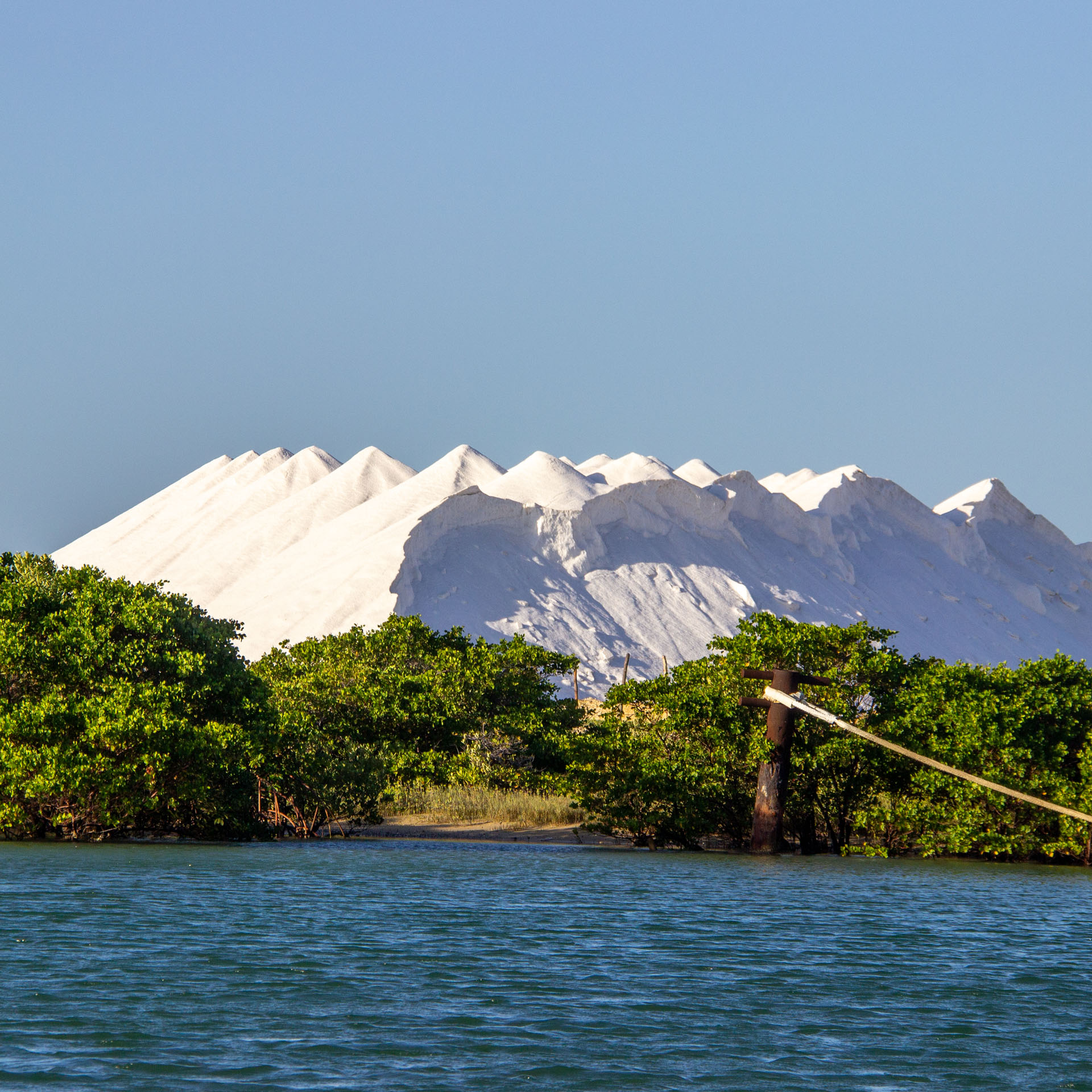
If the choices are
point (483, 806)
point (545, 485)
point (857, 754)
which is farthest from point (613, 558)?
point (857, 754)

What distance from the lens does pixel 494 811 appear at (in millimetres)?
31625

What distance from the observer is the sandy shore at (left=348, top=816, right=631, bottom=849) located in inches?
1161

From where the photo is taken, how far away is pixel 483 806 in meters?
31.8

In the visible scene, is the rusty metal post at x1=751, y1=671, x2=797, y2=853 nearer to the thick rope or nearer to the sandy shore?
the thick rope

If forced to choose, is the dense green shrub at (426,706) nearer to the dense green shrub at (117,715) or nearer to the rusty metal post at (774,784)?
the dense green shrub at (117,715)

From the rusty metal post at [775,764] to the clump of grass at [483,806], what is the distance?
5.94m

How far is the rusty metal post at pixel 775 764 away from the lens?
80.4 ft

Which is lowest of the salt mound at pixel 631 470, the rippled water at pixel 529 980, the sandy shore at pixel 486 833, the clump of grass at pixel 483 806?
the sandy shore at pixel 486 833

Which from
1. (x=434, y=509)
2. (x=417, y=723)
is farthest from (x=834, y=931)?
(x=434, y=509)

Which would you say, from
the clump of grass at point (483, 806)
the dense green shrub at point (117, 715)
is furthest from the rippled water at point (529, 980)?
the clump of grass at point (483, 806)

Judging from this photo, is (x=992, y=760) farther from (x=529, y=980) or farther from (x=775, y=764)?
(x=529, y=980)

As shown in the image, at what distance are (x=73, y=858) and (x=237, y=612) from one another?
52358 millimetres

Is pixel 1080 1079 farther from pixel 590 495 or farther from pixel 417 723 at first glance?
pixel 590 495

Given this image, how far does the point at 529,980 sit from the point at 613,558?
63477 mm
